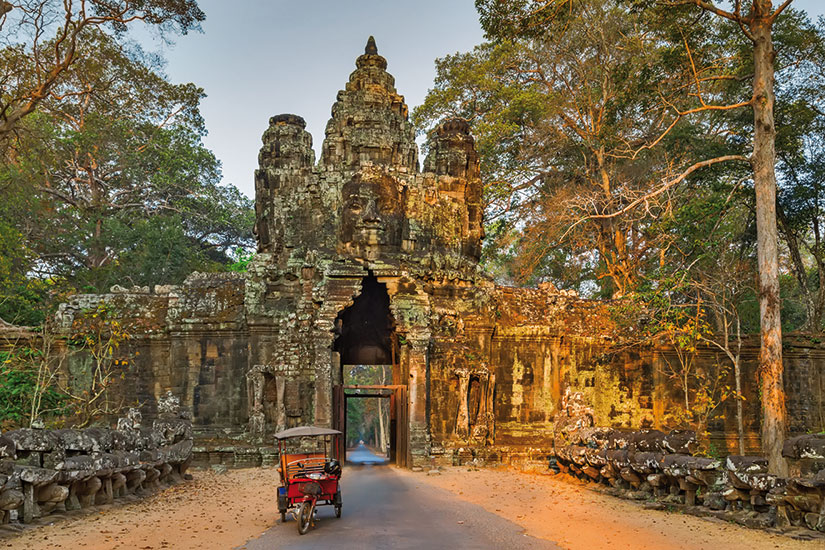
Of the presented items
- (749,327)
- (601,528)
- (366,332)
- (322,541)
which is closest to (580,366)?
(366,332)

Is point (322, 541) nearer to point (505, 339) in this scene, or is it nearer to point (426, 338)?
point (426, 338)

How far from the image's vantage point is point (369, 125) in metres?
19.3

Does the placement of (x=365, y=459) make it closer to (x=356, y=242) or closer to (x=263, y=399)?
(x=263, y=399)

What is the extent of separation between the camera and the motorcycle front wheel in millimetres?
8203

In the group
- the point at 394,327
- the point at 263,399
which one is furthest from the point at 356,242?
the point at 263,399

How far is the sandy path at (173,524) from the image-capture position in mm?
7539

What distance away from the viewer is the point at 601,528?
8602 millimetres

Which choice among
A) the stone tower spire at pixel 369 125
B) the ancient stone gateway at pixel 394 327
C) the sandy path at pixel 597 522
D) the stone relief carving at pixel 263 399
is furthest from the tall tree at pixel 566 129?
the sandy path at pixel 597 522

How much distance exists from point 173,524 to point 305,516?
6.38 feet

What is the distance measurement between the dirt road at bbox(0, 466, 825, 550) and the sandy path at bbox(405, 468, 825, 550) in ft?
0.04

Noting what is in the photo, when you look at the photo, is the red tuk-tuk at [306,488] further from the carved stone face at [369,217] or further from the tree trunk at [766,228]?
the carved stone face at [369,217]

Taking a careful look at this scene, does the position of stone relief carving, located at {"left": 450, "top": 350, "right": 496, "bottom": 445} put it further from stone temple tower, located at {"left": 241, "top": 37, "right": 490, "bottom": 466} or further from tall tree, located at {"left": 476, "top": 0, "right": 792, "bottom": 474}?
tall tree, located at {"left": 476, "top": 0, "right": 792, "bottom": 474}

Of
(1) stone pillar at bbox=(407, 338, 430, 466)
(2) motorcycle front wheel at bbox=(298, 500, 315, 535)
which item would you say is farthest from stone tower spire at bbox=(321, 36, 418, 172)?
(2) motorcycle front wheel at bbox=(298, 500, 315, 535)

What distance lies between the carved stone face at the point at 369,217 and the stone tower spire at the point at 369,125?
2.42 ft
